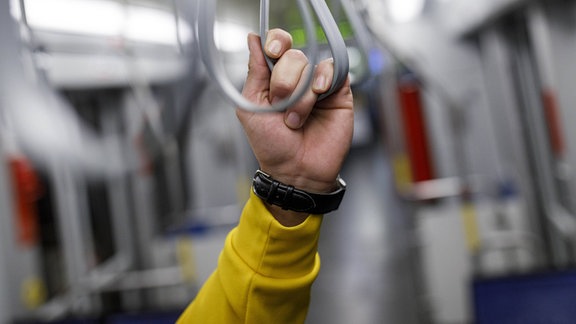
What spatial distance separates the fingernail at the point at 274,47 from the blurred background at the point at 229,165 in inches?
35.4

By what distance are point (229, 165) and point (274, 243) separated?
4.81m

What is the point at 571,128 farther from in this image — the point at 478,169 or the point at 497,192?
the point at 478,169

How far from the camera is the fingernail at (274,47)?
663mm

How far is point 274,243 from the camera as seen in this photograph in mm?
816

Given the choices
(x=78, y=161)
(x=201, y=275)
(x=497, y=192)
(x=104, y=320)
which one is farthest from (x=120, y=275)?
(x=497, y=192)

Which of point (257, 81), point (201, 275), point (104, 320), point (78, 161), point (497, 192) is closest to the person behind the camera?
point (257, 81)

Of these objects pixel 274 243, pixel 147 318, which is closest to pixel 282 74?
pixel 274 243

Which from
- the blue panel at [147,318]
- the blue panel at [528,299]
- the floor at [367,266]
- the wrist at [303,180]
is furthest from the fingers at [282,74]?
the floor at [367,266]

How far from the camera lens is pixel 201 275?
3.79 meters

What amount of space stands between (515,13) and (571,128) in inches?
38.9

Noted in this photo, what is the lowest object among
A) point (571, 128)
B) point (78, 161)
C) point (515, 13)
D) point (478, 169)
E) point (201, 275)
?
point (201, 275)

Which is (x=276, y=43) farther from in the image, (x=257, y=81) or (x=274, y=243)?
(x=274, y=243)

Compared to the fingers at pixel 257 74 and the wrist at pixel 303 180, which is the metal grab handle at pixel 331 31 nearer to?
the fingers at pixel 257 74

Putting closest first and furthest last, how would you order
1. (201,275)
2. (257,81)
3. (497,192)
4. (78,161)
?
Answer: (257,81) < (78,161) < (201,275) < (497,192)
